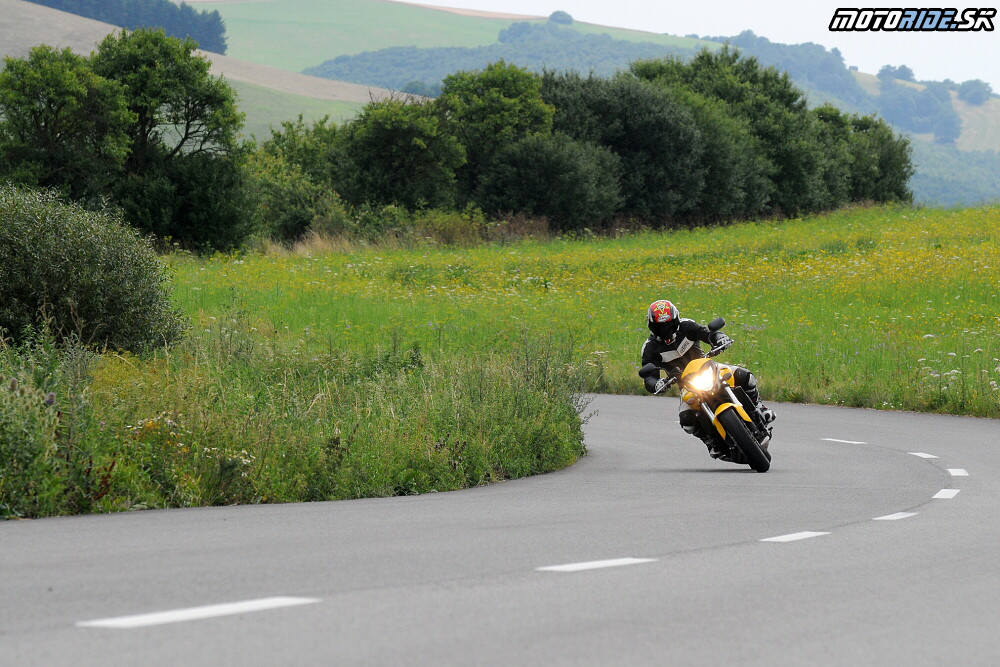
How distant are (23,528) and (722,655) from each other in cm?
504

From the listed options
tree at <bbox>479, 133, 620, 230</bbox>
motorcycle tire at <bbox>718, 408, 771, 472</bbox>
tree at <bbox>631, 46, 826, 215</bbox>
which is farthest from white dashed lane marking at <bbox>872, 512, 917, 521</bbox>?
tree at <bbox>631, 46, 826, 215</bbox>

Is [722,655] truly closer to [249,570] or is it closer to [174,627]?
[174,627]

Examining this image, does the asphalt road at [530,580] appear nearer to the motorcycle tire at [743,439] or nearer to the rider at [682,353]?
the motorcycle tire at [743,439]

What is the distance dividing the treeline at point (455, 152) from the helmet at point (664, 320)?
32.2 meters

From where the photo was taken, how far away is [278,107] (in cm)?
15762

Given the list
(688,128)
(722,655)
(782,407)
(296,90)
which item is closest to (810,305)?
(782,407)

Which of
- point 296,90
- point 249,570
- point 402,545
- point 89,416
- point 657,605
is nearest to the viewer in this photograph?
point 657,605

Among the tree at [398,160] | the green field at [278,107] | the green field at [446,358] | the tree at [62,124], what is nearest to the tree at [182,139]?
the tree at [62,124]

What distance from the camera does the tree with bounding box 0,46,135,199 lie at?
43.3m

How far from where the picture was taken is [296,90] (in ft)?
580

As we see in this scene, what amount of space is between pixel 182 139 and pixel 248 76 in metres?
133

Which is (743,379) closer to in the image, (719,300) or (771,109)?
(719,300)

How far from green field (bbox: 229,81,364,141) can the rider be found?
131399 mm

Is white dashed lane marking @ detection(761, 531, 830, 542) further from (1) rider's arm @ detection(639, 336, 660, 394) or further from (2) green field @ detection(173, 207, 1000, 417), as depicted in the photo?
(2) green field @ detection(173, 207, 1000, 417)
